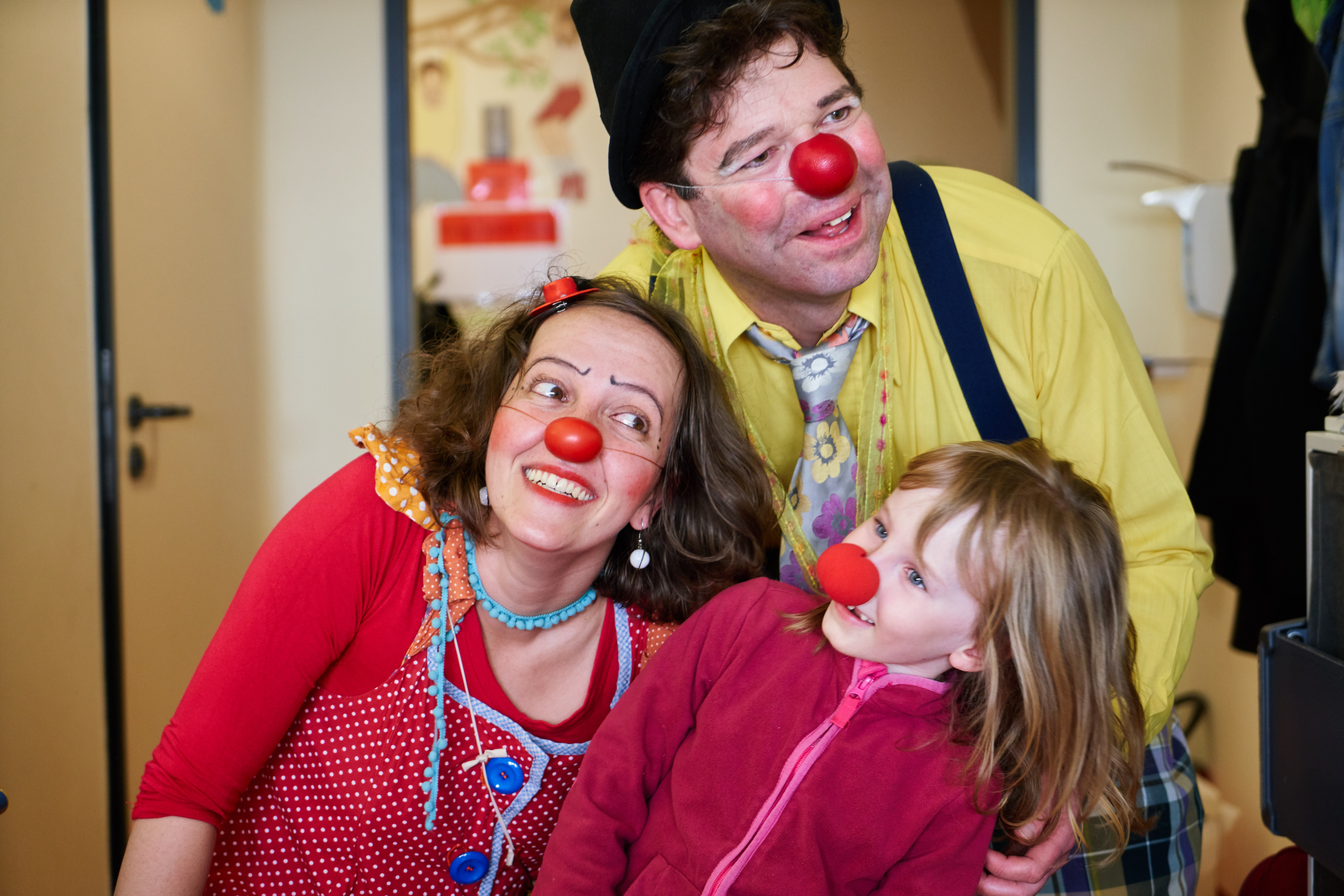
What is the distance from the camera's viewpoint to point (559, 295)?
149 centimetres

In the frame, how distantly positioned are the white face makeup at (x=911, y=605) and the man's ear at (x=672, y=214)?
58 cm

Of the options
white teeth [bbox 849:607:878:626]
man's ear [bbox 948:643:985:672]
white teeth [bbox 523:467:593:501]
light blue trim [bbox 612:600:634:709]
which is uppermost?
white teeth [bbox 523:467:593:501]

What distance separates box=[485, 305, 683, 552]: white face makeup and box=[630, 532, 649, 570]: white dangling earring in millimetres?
41

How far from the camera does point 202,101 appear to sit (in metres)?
2.90

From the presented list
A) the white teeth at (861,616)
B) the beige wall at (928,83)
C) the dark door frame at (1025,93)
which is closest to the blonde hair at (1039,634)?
the white teeth at (861,616)

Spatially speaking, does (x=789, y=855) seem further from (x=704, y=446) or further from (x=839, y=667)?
(x=704, y=446)

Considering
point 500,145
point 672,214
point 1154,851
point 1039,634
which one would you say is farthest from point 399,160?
point 1154,851

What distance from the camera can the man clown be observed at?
1442 mm

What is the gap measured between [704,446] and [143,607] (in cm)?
177

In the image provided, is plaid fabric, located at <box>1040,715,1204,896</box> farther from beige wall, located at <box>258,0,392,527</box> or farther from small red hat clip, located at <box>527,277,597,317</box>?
beige wall, located at <box>258,0,392,527</box>

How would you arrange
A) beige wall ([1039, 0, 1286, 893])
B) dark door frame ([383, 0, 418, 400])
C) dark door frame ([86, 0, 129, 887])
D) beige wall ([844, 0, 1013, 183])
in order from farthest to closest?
beige wall ([844, 0, 1013, 183]) → dark door frame ([383, 0, 418, 400]) → beige wall ([1039, 0, 1286, 893]) → dark door frame ([86, 0, 129, 887])

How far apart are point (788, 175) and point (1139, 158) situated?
220 cm

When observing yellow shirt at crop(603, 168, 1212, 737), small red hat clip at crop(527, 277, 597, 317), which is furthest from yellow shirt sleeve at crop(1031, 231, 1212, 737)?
small red hat clip at crop(527, 277, 597, 317)

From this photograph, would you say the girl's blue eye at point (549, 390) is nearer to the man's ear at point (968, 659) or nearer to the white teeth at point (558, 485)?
the white teeth at point (558, 485)
